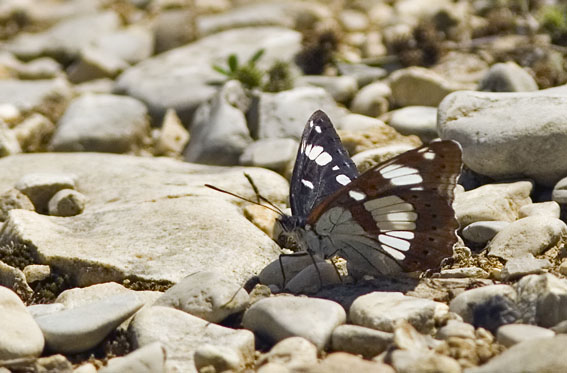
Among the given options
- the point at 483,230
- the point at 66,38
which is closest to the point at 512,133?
the point at 483,230

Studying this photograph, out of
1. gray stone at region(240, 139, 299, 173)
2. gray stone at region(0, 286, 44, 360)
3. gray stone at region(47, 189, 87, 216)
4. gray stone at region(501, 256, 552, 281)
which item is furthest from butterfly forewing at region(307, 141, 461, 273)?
gray stone at region(47, 189, 87, 216)

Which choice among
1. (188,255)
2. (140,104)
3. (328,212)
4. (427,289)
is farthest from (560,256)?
(140,104)

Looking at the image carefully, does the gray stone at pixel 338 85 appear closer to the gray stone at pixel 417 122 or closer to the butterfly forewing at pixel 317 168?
the gray stone at pixel 417 122

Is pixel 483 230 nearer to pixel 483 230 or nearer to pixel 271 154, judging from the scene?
pixel 483 230

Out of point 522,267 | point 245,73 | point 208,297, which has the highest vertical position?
point 245,73

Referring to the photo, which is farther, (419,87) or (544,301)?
(419,87)

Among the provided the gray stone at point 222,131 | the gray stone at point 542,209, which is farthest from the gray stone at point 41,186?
the gray stone at point 542,209

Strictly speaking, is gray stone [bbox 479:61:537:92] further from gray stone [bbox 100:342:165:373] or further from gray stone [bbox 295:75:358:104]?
gray stone [bbox 100:342:165:373]
